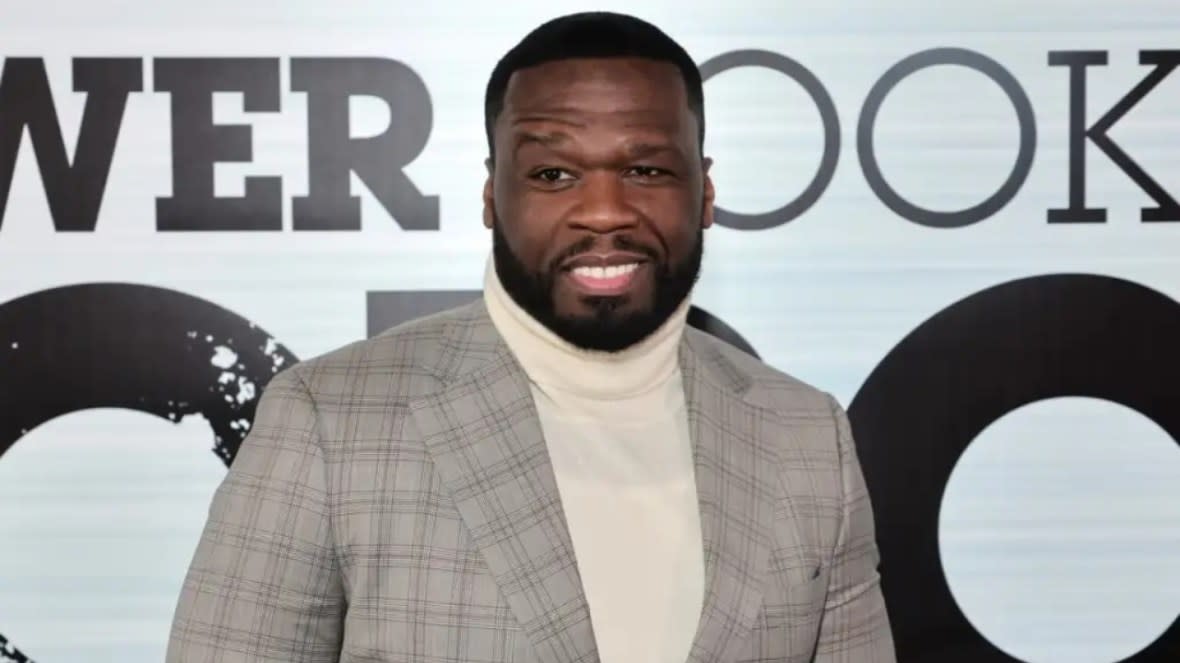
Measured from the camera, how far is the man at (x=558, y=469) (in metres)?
1.30

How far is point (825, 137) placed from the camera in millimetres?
1952

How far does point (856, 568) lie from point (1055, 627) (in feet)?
2.27

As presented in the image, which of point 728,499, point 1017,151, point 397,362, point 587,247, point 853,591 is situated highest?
point 1017,151

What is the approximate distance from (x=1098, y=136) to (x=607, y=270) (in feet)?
3.11

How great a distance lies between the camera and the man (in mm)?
1296

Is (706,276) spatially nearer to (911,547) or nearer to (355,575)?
(911,547)

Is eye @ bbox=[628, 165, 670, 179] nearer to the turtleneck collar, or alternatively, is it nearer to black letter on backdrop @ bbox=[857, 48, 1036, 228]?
the turtleneck collar

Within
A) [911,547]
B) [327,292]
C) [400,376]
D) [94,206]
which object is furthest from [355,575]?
[911,547]

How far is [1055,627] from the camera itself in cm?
201

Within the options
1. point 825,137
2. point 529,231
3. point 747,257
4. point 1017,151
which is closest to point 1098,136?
point 1017,151

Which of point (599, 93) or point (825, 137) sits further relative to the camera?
point (825, 137)

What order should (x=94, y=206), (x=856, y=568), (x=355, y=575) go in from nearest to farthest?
(x=355, y=575), (x=856, y=568), (x=94, y=206)

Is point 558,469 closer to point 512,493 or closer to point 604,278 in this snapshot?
point 512,493

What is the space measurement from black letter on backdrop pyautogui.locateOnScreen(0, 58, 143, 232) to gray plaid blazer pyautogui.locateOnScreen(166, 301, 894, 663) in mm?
676
